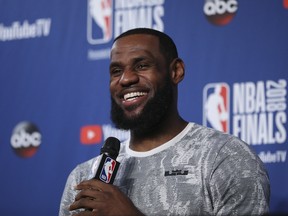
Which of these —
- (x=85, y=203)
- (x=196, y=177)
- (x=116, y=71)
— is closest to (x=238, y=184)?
(x=196, y=177)

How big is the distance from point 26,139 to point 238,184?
142 cm

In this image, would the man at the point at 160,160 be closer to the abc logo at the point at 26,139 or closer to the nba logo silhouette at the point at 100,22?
the nba logo silhouette at the point at 100,22

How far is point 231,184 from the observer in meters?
1.66

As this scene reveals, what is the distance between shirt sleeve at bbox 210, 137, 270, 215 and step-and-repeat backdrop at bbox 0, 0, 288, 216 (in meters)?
0.58

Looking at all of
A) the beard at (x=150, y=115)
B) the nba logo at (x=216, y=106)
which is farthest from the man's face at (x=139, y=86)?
the nba logo at (x=216, y=106)

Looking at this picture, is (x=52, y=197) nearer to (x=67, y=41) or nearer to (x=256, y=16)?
(x=67, y=41)

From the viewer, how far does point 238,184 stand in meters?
1.65

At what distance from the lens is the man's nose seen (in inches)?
72.8

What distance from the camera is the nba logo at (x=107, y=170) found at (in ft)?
5.20

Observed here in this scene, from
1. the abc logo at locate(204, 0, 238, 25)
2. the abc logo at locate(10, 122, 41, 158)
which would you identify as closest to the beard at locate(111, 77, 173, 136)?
the abc logo at locate(204, 0, 238, 25)

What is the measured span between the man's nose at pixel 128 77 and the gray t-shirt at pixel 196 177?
0.61 feet

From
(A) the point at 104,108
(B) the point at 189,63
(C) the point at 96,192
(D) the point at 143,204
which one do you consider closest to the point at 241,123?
(B) the point at 189,63

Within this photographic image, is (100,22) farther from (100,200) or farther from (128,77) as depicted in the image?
(100,200)

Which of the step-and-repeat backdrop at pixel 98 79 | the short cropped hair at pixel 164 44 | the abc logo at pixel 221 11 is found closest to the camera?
the short cropped hair at pixel 164 44
